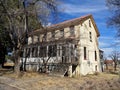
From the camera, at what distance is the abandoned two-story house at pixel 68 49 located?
25.5 metres

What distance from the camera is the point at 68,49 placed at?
84.4 ft

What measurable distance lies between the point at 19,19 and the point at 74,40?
27.1 ft

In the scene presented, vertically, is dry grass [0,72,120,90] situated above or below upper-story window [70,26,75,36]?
below

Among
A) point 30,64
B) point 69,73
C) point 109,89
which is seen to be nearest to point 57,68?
point 69,73

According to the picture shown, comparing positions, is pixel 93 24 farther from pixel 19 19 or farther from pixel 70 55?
pixel 19 19

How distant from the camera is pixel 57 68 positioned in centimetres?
2548

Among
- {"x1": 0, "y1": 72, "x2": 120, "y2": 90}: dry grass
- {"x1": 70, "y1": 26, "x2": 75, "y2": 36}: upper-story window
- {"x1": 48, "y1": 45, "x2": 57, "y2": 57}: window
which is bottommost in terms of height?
{"x1": 0, "y1": 72, "x2": 120, "y2": 90}: dry grass

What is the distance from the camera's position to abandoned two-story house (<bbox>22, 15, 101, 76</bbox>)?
25.5 m

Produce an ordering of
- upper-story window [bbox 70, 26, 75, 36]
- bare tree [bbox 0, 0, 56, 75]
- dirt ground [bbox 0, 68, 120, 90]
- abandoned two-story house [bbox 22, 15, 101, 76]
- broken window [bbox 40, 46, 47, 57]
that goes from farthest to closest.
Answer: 1. broken window [bbox 40, 46, 47, 57]
2. upper-story window [bbox 70, 26, 75, 36]
3. abandoned two-story house [bbox 22, 15, 101, 76]
4. bare tree [bbox 0, 0, 56, 75]
5. dirt ground [bbox 0, 68, 120, 90]

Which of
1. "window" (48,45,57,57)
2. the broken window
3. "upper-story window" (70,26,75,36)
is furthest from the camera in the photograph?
the broken window

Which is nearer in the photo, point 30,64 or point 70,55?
point 70,55

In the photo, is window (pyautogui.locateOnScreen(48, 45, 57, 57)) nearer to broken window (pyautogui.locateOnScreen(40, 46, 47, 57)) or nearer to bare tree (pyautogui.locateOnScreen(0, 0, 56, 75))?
broken window (pyautogui.locateOnScreen(40, 46, 47, 57))

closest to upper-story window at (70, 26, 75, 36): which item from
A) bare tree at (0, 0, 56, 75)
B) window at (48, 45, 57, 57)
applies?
window at (48, 45, 57, 57)

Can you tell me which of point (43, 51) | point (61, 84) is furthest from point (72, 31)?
point (61, 84)
